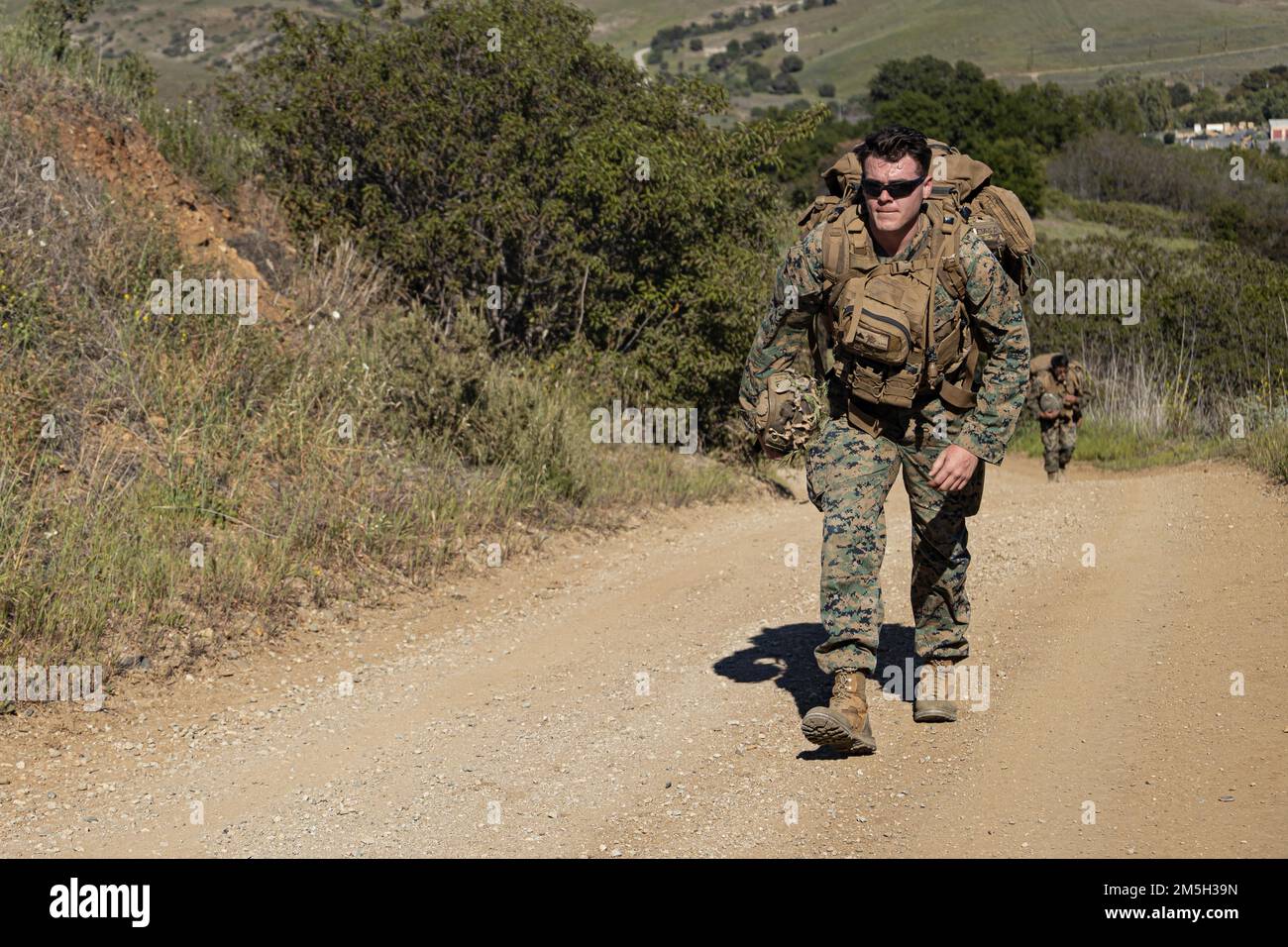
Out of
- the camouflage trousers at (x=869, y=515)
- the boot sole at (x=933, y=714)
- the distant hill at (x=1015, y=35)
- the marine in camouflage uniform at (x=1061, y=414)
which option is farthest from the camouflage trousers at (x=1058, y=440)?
the distant hill at (x=1015, y=35)

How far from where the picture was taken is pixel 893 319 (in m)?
4.81

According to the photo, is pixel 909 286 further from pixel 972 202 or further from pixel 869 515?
pixel 869 515

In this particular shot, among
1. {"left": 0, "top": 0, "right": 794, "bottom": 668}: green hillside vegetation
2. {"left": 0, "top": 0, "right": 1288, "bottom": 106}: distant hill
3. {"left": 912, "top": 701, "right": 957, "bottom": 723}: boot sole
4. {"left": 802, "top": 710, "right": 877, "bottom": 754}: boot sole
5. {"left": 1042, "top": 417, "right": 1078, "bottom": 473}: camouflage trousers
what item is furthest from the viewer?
{"left": 0, "top": 0, "right": 1288, "bottom": 106}: distant hill

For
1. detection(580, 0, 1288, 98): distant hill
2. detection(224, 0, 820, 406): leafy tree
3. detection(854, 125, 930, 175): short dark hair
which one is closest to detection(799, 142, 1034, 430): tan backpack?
detection(854, 125, 930, 175): short dark hair

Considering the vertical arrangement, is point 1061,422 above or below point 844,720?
below

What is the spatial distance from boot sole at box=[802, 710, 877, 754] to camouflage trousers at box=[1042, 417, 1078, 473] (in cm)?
768

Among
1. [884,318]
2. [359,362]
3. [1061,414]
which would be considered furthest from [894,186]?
[1061,414]

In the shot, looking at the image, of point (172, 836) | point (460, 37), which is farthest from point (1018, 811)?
point (460, 37)

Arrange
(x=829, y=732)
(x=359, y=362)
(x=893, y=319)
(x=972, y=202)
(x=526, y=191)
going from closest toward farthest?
1. (x=829, y=732)
2. (x=893, y=319)
3. (x=972, y=202)
4. (x=359, y=362)
5. (x=526, y=191)

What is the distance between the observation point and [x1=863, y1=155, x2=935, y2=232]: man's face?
4.77 metres

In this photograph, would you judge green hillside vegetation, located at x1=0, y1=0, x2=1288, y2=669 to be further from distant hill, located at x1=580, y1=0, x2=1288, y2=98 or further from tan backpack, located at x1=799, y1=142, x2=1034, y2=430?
distant hill, located at x1=580, y1=0, x2=1288, y2=98

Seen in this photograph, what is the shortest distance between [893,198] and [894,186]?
4 cm

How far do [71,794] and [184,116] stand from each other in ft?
29.8

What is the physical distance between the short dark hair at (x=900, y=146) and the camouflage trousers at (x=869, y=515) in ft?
2.94
